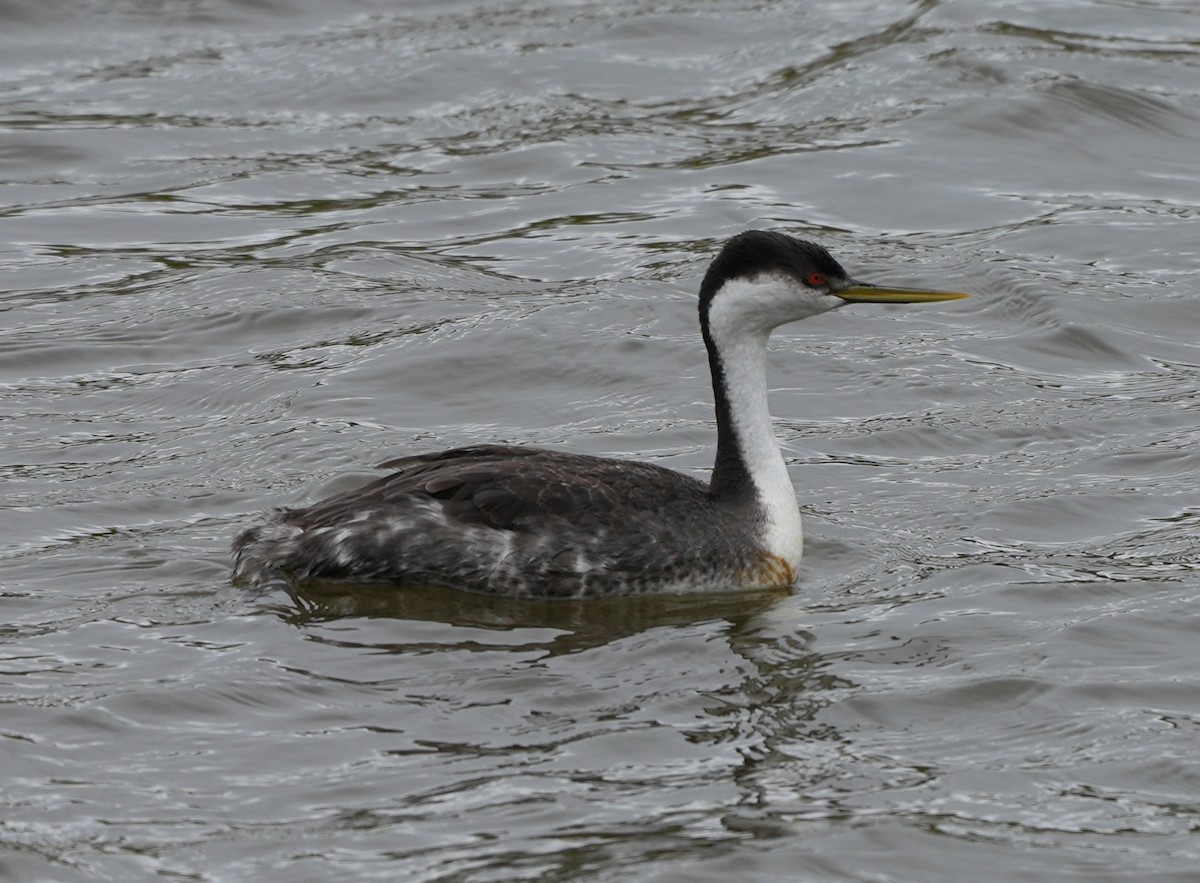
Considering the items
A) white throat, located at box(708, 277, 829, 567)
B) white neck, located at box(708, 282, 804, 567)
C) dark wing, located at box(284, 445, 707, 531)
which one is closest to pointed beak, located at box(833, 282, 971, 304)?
white throat, located at box(708, 277, 829, 567)

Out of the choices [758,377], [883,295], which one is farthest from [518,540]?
[883,295]

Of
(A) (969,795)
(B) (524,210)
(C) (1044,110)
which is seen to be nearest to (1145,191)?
(C) (1044,110)

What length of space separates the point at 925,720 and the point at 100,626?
314 cm

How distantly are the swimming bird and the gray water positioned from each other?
171 millimetres

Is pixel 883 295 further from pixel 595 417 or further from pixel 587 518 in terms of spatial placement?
pixel 595 417

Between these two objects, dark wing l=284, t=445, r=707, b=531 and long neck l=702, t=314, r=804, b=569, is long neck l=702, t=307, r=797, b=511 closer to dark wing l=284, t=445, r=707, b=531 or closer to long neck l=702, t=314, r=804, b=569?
long neck l=702, t=314, r=804, b=569

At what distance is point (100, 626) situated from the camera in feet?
27.1

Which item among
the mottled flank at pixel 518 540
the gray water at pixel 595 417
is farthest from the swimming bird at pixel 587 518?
the gray water at pixel 595 417

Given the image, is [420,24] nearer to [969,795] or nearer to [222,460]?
[222,460]

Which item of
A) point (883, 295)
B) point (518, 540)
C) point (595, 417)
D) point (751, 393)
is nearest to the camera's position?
point (518, 540)

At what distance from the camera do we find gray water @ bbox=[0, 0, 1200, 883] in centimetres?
682

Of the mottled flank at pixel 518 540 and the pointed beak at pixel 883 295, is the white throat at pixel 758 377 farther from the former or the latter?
the mottled flank at pixel 518 540

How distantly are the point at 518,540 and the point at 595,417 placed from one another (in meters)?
2.50

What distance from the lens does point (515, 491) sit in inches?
344
